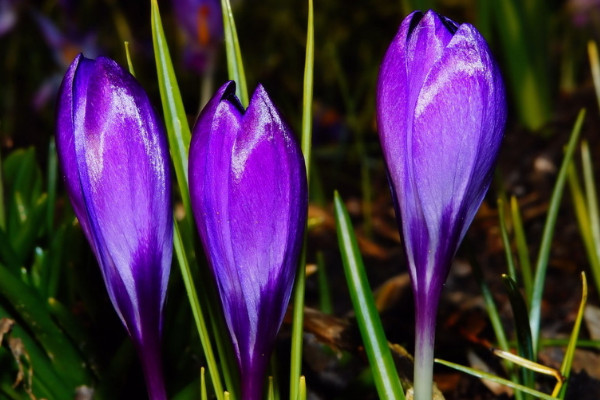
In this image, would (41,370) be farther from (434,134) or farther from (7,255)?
(434,134)

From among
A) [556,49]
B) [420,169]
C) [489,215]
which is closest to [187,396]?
[420,169]

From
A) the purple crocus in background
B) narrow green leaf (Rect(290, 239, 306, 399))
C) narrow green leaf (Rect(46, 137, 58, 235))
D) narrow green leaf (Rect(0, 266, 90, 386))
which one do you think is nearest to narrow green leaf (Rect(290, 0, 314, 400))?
narrow green leaf (Rect(290, 239, 306, 399))

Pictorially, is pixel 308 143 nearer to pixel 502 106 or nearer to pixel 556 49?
pixel 502 106

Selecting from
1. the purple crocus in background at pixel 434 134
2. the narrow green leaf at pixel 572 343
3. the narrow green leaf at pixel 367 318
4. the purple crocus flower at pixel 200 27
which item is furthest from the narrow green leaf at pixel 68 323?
the purple crocus flower at pixel 200 27

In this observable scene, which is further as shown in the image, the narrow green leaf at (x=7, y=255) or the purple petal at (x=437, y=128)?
the narrow green leaf at (x=7, y=255)

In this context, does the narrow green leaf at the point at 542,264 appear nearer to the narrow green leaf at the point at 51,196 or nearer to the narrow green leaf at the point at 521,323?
the narrow green leaf at the point at 521,323

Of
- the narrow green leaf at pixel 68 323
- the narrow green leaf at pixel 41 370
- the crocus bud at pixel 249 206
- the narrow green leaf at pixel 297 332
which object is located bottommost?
the narrow green leaf at pixel 41 370
